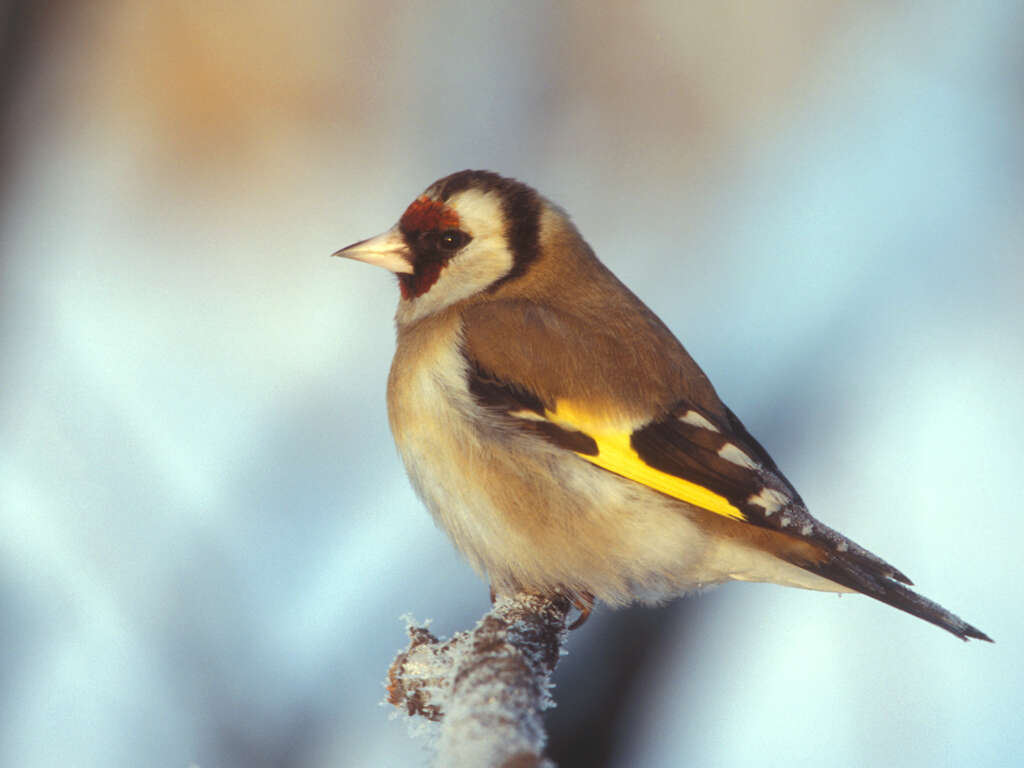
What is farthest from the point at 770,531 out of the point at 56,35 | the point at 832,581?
the point at 56,35

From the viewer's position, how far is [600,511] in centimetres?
286

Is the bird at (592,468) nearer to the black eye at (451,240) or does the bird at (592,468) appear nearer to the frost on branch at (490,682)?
the frost on branch at (490,682)

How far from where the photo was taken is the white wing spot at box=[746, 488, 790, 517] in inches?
108

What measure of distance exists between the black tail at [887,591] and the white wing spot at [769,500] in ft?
0.58

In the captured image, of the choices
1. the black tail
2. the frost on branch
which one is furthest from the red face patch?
the black tail

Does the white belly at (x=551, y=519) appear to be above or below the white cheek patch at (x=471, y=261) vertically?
below

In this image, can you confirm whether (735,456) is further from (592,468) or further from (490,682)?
(490,682)

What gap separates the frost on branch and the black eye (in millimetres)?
1269

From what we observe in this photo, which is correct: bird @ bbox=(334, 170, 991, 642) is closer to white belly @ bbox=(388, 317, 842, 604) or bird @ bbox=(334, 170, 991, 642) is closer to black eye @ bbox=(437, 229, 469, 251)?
white belly @ bbox=(388, 317, 842, 604)

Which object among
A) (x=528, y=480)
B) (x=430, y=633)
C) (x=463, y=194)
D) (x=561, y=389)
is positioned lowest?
(x=430, y=633)

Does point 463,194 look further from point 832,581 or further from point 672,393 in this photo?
point 832,581

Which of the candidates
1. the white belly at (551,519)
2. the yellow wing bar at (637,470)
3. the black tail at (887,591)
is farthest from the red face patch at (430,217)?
the black tail at (887,591)

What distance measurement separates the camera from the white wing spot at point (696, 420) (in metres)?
2.95

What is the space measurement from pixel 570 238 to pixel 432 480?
3.80ft
